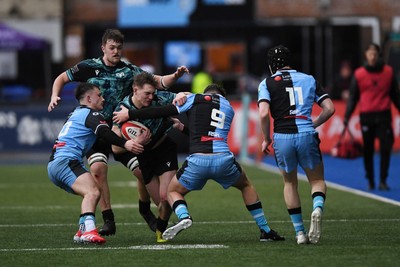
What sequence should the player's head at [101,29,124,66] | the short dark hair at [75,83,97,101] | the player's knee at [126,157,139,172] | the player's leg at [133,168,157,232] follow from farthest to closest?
the player's leg at [133,168,157,232]
the player's knee at [126,157,139,172]
the player's head at [101,29,124,66]
the short dark hair at [75,83,97,101]

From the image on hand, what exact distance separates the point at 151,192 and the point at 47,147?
1479 centimetres


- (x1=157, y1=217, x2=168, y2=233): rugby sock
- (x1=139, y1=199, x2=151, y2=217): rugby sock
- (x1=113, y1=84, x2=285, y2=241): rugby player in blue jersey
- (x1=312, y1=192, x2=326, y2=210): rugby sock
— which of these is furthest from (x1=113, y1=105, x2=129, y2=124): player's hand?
(x1=312, y1=192, x2=326, y2=210): rugby sock

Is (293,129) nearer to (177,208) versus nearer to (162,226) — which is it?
(177,208)

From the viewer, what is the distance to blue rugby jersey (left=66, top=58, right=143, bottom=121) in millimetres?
13000

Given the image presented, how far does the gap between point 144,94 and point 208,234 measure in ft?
5.76

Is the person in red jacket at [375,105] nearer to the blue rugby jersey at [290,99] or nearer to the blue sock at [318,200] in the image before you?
the blue rugby jersey at [290,99]

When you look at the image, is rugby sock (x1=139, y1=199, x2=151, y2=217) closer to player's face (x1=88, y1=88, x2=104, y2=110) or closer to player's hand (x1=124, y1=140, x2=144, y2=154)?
player's face (x1=88, y1=88, x2=104, y2=110)

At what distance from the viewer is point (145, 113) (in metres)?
11.9

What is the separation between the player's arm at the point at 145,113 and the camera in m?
11.8

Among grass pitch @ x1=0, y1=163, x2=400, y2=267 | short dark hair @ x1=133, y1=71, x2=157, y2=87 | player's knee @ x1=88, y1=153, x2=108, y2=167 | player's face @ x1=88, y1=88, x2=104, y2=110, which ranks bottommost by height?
grass pitch @ x1=0, y1=163, x2=400, y2=267

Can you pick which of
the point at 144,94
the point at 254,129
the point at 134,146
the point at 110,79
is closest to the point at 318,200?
the point at 134,146

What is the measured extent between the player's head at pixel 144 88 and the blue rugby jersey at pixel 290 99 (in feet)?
3.46

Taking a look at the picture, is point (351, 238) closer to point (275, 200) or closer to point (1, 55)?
point (275, 200)

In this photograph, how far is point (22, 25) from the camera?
37.6 meters
